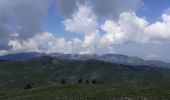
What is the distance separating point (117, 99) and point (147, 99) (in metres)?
4.11

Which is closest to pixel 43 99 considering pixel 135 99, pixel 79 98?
pixel 79 98

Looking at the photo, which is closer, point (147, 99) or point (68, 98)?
point (147, 99)

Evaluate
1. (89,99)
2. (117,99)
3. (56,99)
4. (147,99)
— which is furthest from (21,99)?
(147,99)

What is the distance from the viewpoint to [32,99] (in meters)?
52.2

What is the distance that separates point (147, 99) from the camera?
4478cm

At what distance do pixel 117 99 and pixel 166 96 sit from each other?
7.91 meters

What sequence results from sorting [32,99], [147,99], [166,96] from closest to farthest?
[147,99]
[166,96]
[32,99]

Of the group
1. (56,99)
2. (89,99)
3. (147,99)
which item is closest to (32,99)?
(56,99)

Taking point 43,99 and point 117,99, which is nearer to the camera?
point 117,99

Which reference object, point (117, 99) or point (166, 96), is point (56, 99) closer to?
point (117, 99)

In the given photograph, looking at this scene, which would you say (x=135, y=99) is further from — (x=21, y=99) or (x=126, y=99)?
(x=21, y=99)

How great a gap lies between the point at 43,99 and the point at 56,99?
126 inches

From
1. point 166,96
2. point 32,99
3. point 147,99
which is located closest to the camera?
point 147,99

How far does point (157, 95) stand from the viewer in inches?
1945
